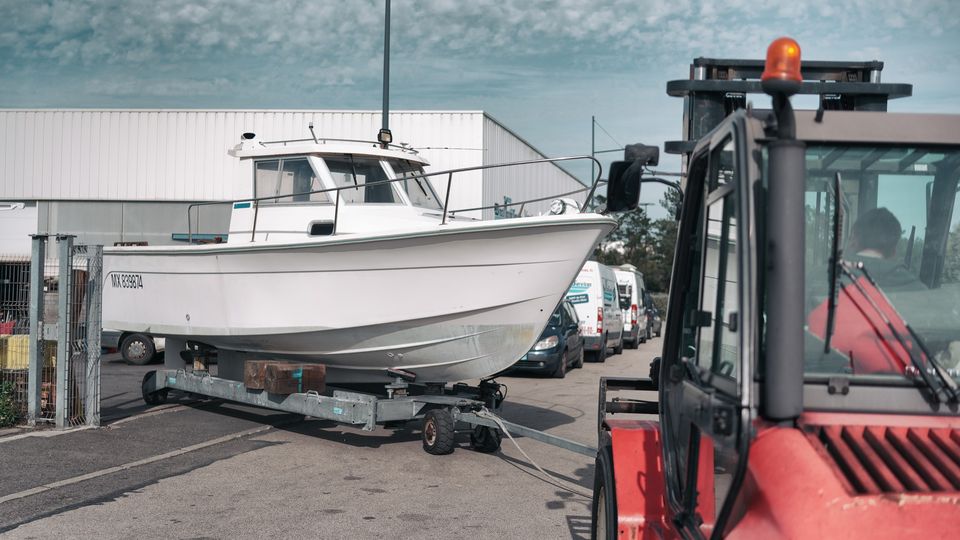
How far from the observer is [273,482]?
8.34 m

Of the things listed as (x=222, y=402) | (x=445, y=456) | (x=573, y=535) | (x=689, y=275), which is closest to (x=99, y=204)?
(x=222, y=402)

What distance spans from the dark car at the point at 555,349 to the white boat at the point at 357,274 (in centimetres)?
640

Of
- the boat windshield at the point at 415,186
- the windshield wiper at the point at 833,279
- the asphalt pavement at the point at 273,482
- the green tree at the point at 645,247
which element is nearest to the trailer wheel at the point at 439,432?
the asphalt pavement at the point at 273,482

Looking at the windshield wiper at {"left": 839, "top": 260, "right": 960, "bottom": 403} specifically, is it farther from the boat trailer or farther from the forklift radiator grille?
the boat trailer

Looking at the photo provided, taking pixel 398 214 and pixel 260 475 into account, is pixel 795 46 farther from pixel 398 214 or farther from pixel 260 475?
Result: pixel 398 214

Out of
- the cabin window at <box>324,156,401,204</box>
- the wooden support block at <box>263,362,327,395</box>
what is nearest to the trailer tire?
the cabin window at <box>324,156,401,204</box>

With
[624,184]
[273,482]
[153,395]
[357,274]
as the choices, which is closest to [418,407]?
[357,274]

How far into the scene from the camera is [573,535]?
6738 millimetres

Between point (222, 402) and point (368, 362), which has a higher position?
point (368, 362)

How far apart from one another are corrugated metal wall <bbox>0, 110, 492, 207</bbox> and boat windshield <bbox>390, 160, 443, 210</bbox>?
1690cm

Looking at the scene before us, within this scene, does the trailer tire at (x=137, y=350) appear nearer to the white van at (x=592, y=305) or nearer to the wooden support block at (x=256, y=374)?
Answer: the white van at (x=592, y=305)

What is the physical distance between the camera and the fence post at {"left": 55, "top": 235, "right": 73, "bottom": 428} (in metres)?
10.4

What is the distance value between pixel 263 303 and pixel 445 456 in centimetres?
280

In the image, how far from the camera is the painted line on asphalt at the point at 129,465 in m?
7.56
